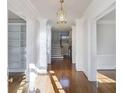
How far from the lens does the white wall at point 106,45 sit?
9.23 meters

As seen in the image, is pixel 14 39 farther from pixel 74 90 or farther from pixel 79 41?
pixel 74 90

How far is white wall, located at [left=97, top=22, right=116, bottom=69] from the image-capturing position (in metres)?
9.23

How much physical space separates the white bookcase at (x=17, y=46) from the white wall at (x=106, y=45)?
3704mm

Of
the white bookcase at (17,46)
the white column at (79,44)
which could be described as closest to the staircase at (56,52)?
the white column at (79,44)

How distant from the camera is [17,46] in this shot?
821cm

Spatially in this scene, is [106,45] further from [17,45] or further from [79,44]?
[17,45]

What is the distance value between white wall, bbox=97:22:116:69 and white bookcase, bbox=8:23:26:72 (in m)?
3.70

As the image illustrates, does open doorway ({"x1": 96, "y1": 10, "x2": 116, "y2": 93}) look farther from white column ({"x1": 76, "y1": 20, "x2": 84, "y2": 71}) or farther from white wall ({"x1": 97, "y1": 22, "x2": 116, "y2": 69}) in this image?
white column ({"x1": 76, "y1": 20, "x2": 84, "y2": 71})

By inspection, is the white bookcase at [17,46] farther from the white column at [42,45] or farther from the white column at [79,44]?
the white column at [79,44]
